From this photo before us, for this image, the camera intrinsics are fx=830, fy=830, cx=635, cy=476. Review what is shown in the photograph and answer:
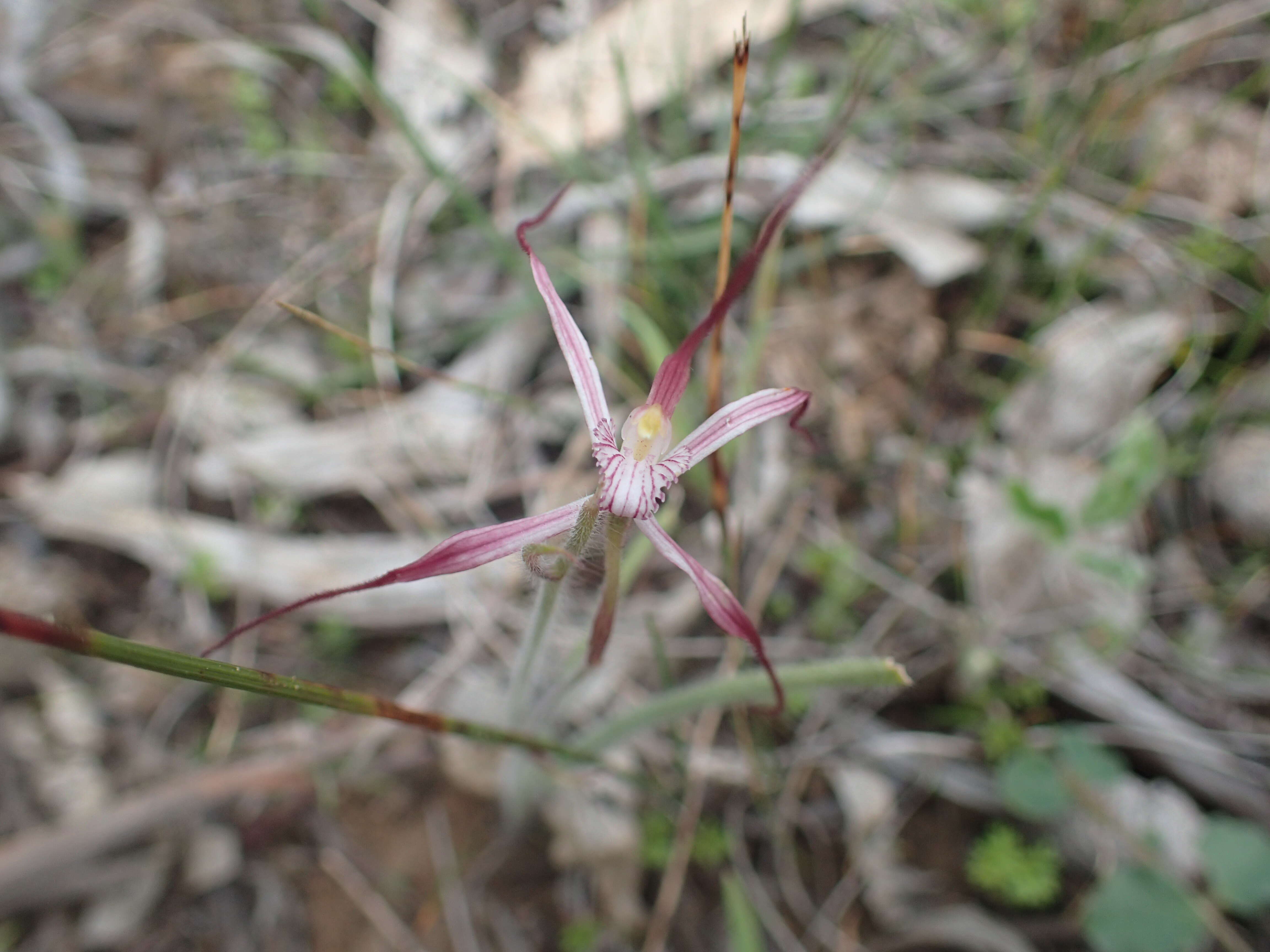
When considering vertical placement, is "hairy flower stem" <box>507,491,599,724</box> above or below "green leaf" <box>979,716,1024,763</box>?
above

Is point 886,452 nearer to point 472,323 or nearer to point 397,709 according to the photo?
point 472,323

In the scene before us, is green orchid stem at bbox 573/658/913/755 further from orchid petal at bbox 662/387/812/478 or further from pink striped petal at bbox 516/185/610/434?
pink striped petal at bbox 516/185/610/434

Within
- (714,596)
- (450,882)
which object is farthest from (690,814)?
(714,596)

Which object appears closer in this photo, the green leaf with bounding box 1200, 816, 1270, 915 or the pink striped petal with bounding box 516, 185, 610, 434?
the pink striped petal with bounding box 516, 185, 610, 434

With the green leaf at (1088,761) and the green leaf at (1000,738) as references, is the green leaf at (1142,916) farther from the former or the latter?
the green leaf at (1000,738)

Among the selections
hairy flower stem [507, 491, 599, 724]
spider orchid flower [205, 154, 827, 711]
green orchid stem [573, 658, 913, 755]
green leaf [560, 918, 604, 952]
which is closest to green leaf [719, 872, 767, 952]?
green leaf [560, 918, 604, 952]

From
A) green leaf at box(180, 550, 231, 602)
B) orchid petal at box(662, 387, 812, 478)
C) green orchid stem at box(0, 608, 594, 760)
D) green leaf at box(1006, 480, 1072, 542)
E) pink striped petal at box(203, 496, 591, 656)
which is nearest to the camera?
green orchid stem at box(0, 608, 594, 760)
